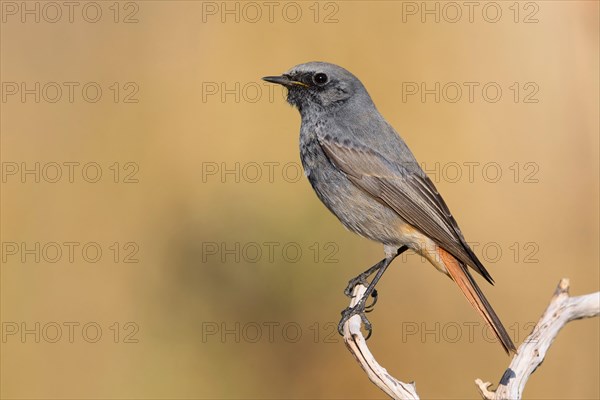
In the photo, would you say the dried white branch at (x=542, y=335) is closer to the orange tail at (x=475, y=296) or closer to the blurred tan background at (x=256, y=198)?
the orange tail at (x=475, y=296)

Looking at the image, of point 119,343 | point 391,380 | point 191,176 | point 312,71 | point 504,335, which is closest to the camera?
point 391,380

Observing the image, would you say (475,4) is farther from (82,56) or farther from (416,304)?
(82,56)

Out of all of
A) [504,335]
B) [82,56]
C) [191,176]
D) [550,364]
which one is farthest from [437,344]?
[82,56]

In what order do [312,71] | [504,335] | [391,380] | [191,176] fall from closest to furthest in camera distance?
[391,380]
[504,335]
[312,71]
[191,176]

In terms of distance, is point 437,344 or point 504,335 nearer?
point 504,335

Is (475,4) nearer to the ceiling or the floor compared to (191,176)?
nearer to the ceiling

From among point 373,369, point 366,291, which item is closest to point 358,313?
point 366,291
